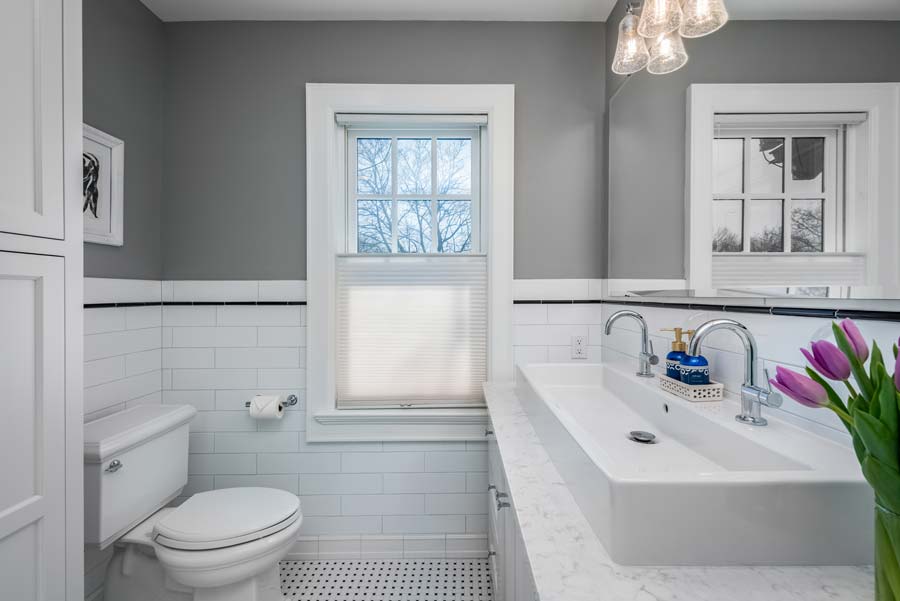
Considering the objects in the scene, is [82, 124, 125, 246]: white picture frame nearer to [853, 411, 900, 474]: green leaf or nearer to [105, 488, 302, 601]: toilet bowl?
[105, 488, 302, 601]: toilet bowl

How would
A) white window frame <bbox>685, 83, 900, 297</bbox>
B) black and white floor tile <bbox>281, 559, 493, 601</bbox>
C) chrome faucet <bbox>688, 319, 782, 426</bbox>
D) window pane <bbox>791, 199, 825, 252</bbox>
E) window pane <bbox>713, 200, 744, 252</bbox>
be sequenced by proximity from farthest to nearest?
black and white floor tile <bbox>281, 559, 493, 601</bbox> < window pane <bbox>713, 200, 744, 252</bbox> < chrome faucet <bbox>688, 319, 782, 426</bbox> < window pane <bbox>791, 199, 825, 252</bbox> < white window frame <bbox>685, 83, 900, 297</bbox>

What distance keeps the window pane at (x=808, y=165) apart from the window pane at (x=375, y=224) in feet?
4.96

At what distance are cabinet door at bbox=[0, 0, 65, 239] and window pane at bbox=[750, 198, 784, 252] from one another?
1663 mm

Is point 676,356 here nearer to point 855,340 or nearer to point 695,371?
point 695,371

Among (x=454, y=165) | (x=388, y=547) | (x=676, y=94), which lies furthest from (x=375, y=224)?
(x=388, y=547)

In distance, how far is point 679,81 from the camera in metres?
1.24

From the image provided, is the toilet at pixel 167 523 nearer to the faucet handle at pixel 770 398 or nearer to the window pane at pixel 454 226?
the window pane at pixel 454 226

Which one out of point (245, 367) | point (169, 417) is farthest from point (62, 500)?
point (245, 367)

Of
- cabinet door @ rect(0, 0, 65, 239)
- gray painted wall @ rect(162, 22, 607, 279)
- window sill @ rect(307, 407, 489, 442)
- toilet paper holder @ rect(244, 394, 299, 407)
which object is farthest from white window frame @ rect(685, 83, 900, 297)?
toilet paper holder @ rect(244, 394, 299, 407)

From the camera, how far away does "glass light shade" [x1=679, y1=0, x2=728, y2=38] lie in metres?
1.04

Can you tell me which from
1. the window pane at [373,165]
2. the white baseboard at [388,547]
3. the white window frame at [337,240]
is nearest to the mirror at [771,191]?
the white window frame at [337,240]

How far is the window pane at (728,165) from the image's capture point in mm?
988

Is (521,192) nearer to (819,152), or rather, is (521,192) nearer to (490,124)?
(490,124)

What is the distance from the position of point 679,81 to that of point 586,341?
1101 millimetres
